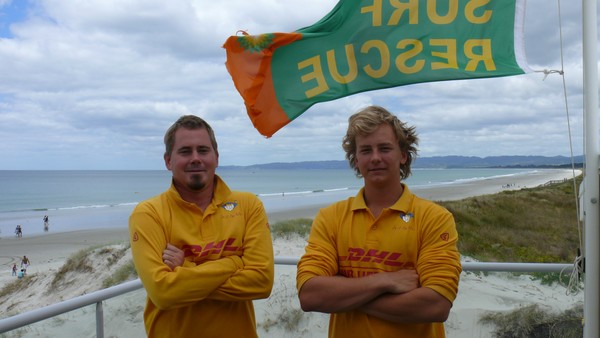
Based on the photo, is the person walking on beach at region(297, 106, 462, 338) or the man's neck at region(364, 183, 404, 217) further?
the man's neck at region(364, 183, 404, 217)

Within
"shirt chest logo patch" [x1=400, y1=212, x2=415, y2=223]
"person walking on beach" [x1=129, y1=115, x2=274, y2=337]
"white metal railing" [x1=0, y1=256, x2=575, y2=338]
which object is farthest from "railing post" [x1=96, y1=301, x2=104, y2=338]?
"shirt chest logo patch" [x1=400, y1=212, x2=415, y2=223]

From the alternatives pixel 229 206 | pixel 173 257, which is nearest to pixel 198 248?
pixel 173 257

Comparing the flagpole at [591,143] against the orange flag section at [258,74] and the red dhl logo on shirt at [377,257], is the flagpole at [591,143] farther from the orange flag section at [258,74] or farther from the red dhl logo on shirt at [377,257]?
the orange flag section at [258,74]

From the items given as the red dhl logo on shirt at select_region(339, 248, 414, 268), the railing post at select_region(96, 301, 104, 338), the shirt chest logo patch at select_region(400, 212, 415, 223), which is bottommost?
the railing post at select_region(96, 301, 104, 338)

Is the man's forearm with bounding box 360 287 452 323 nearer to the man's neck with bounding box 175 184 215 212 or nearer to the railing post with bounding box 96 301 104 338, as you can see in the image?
the man's neck with bounding box 175 184 215 212

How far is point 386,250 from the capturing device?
252 cm

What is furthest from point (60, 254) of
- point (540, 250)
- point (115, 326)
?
point (115, 326)

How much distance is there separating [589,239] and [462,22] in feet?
4.61

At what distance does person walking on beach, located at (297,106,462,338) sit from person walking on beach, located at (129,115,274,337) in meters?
0.35

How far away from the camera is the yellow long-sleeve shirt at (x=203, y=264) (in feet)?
8.50

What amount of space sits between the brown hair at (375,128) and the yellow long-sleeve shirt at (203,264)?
24.6 inches

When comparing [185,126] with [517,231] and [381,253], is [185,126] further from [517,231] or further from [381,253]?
[517,231]

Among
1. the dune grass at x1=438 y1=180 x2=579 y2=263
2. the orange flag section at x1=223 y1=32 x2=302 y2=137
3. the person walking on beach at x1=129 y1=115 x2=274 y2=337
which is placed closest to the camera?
the person walking on beach at x1=129 y1=115 x2=274 y2=337

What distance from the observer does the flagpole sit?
2674 mm
